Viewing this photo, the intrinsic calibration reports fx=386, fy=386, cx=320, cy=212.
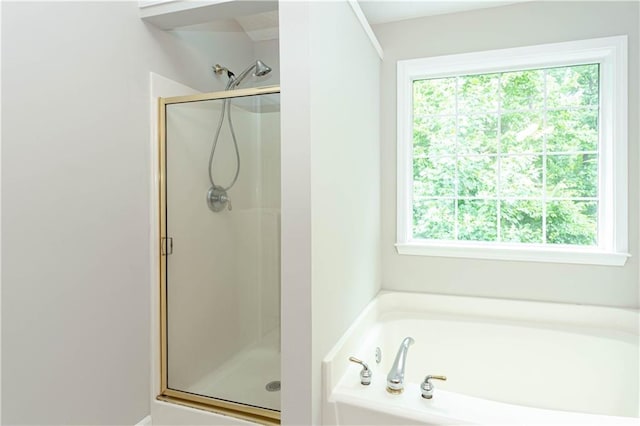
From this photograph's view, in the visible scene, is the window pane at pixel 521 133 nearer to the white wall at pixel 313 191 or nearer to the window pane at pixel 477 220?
the window pane at pixel 477 220

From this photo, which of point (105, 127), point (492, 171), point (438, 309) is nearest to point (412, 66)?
point (492, 171)

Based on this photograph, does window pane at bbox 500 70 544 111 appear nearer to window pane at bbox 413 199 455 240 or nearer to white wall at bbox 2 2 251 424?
window pane at bbox 413 199 455 240

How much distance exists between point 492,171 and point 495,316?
0.94 m

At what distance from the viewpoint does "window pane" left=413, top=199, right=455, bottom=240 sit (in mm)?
2658

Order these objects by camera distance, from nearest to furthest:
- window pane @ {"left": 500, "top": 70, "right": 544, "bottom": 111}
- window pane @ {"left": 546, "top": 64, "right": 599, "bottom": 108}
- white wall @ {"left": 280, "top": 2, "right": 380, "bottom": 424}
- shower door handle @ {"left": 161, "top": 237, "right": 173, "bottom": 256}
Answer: white wall @ {"left": 280, "top": 2, "right": 380, "bottom": 424}, shower door handle @ {"left": 161, "top": 237, "right": 173, "bottom": 256}, window pane @ {"left": 546, "top": 64, "right": 599, "bottom": 108}, window pane @ {"left": 500, "top": 70, "right": 544, "bottom": 111}

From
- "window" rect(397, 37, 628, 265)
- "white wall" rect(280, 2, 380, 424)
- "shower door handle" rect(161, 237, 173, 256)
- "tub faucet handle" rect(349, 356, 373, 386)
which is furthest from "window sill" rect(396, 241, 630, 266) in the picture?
"shower door handle" rect(161, 237, 173, 256)

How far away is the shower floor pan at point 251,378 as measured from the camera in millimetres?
1810

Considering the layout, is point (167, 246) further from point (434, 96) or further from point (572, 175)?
point (572, 175)

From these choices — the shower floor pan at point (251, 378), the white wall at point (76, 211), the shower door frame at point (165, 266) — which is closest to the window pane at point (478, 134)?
the shower door frame at point (165, 266)

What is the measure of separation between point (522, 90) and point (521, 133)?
0.90ft

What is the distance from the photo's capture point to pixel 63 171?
146 centimetres

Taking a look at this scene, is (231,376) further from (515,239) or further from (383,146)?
(515,239)

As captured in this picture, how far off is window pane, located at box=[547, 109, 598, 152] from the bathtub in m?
0.97

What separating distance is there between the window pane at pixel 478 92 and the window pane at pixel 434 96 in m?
0.06
